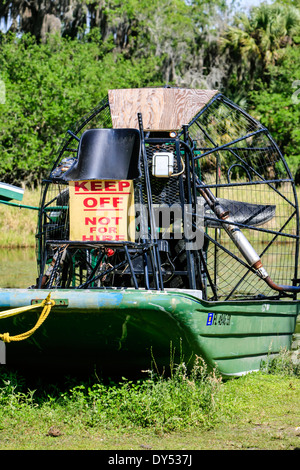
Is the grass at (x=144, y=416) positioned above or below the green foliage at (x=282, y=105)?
below

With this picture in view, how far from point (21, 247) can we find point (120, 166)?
17.0 m

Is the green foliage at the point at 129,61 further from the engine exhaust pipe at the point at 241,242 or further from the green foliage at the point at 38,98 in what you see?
the engine exhaust pipe at the point at 241,242

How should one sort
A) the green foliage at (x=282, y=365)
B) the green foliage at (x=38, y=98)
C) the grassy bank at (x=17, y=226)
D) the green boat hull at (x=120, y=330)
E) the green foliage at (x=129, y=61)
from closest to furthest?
the green boat hull at (x=120, y=330)
the green foliage at (x=282, y=365)
the grassy bank at (x=17, y=226)
the green foliage at (x=38, y=98)
the green foliage at (x=129, y=61)

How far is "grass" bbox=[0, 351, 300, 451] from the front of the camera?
5523 mm

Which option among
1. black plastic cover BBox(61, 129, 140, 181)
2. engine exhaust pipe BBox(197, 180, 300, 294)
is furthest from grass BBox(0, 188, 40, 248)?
black plastic cover BBox(61, 129, 140, 181)

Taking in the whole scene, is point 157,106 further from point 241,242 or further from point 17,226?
point 17,226

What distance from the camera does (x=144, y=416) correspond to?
5883 millimetres

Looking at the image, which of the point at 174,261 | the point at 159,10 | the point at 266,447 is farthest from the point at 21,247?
the point at 159,10

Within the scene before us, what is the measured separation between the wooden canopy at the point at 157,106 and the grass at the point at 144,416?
2.88m

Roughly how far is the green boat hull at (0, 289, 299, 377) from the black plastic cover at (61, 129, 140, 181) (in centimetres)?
126

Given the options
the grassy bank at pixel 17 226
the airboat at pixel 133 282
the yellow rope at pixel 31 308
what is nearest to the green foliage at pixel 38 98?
the grassy bank at pixel 17 226

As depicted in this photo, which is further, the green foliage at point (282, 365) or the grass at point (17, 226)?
the grass at point (17, 226)

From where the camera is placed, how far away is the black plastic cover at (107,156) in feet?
22.8

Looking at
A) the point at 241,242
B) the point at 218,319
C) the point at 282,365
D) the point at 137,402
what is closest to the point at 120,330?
the point at 137,402
